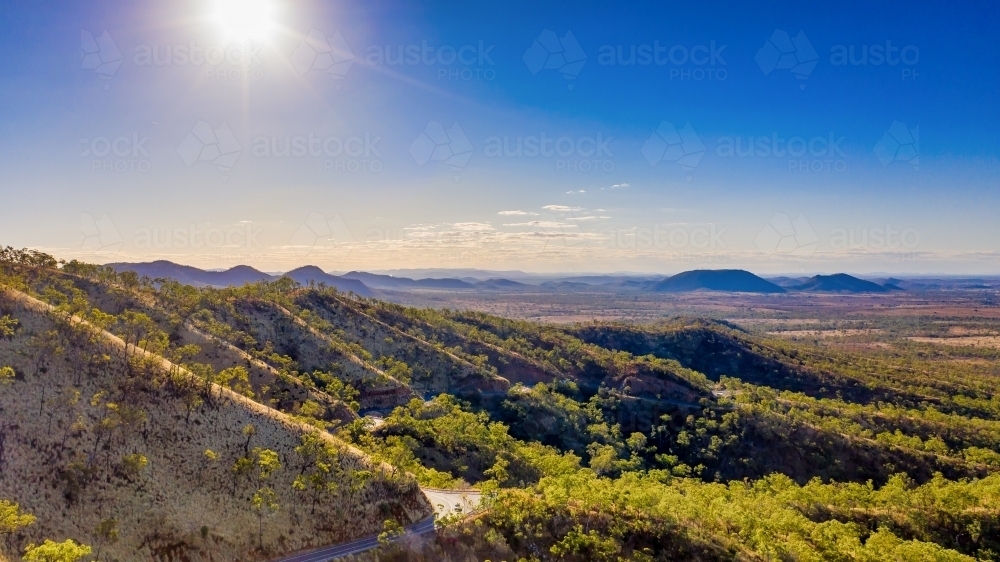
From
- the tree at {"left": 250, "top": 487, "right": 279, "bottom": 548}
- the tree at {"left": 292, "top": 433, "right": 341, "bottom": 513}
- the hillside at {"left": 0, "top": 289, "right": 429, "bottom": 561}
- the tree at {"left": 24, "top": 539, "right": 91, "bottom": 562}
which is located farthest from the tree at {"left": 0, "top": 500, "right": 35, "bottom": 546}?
the tree at {"left": 292, "top": 433, "right": 341, "bottom": 513}

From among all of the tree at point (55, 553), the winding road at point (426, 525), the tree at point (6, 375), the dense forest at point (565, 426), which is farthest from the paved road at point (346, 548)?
the tree at point (6, 375)

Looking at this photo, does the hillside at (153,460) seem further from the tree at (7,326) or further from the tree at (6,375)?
the tree at (6,375)

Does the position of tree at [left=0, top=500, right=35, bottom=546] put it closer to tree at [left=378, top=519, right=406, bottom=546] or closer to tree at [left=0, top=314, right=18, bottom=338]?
tree at [left=0, top=314, right=18, bottom=338]

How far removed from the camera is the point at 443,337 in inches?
5123

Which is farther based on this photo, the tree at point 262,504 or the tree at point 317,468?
the tree at point 317,468

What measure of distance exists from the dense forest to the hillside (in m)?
0.71

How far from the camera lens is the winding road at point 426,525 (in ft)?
138

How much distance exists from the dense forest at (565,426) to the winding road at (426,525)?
1.62 meters

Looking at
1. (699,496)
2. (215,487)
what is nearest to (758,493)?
(699,496)

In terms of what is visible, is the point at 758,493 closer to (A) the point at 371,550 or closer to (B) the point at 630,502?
(B) the point at 630,502

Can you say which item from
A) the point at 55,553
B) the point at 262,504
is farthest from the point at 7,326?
the point at 262,504

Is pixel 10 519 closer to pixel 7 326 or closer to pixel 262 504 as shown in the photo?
pixel 262 504

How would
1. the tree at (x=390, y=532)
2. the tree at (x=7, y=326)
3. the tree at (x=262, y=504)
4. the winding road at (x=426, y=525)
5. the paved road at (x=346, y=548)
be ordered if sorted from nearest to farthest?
the paved road at (x=346, y=548) → the winding road at (x=426, y=525) → the tree at (x=262, y=504) → the tree at (x=390, y=532) → the tree at (x=7, y=326)

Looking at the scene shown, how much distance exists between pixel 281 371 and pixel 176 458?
3482 centimetres
